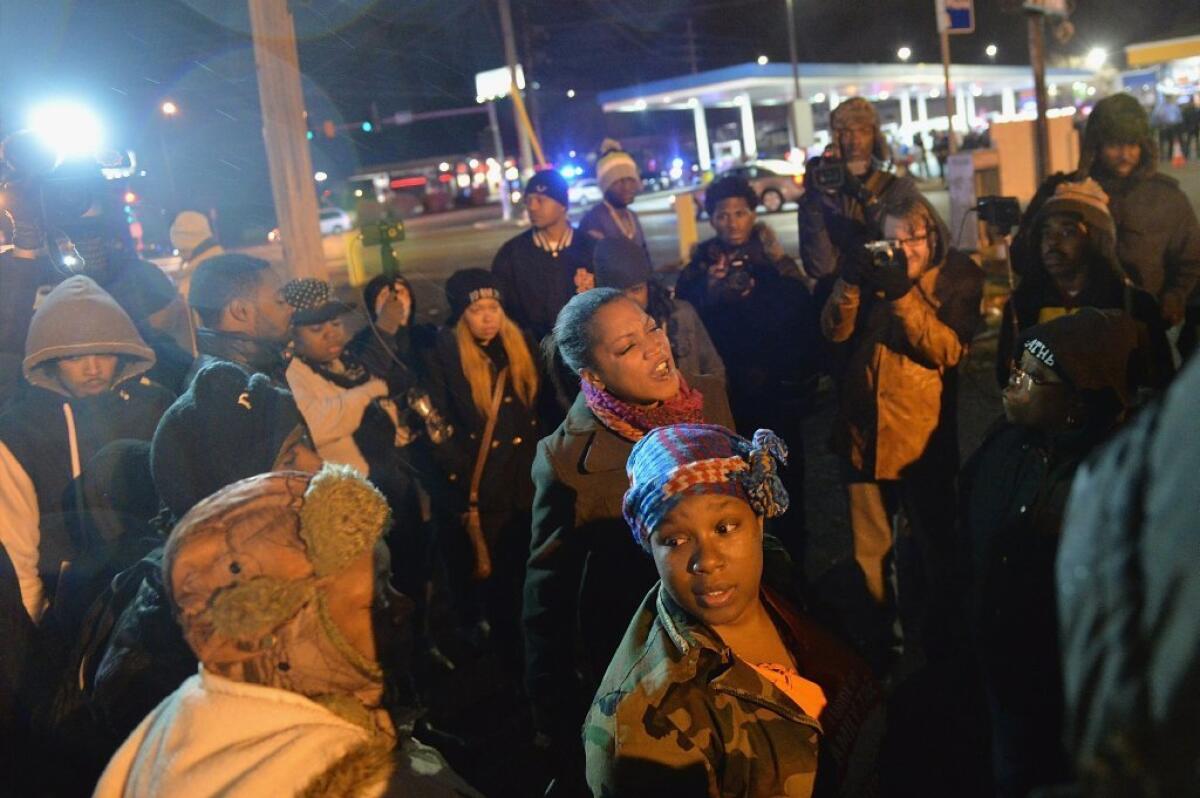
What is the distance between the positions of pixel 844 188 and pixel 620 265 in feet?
4.97

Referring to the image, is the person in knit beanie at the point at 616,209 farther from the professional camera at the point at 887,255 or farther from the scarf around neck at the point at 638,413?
the scarf around neck at the point at 638,413

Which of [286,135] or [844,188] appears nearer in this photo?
[844,188]

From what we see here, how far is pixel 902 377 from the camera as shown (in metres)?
3.91

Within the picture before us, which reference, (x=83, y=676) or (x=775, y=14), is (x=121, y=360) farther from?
(x=775, y=14)

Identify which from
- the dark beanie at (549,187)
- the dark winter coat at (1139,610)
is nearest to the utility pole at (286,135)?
the dark beanie at (549,187)

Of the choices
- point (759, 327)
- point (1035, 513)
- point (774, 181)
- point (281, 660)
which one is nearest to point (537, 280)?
point (759, 327)

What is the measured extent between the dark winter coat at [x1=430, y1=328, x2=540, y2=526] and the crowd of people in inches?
0.8

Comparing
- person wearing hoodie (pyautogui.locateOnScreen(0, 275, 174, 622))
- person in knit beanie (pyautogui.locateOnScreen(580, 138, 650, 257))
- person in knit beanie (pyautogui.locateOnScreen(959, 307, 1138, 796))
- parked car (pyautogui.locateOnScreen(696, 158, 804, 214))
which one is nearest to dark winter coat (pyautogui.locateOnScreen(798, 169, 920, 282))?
person in knit beanie (pyautogui.locateOnScreen(580, 138, 650, 257))

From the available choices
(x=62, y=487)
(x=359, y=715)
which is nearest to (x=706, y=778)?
(x=359, y=715)

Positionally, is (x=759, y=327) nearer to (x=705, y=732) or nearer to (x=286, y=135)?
(x=705, y=732)

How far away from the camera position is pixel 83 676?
2686 millimetres

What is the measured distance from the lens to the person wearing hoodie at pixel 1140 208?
4.66 meters

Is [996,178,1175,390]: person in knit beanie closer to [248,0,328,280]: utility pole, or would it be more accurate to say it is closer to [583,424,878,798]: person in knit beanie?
[583,424,878,798]: person in knit beanie

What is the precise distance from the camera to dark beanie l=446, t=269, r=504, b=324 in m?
4.39
